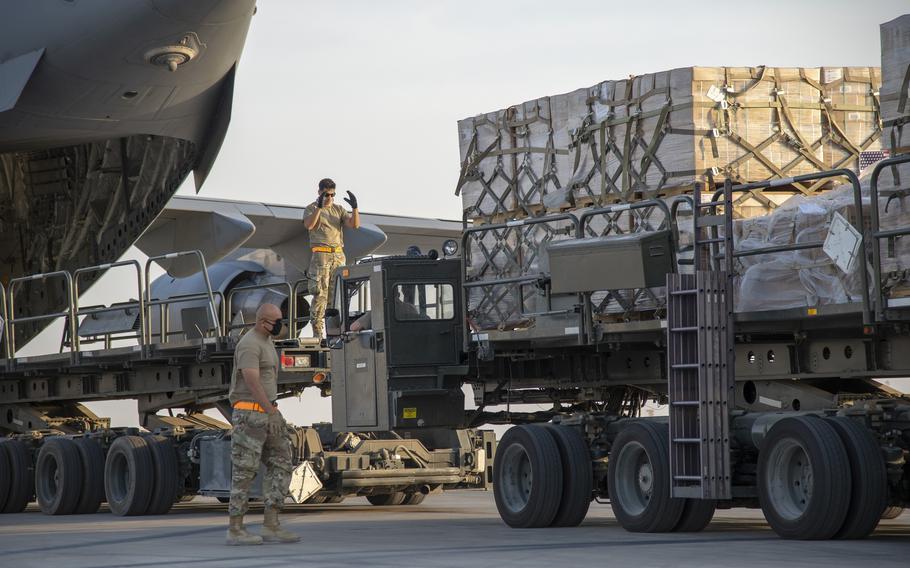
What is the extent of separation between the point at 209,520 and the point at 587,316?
5.86 m

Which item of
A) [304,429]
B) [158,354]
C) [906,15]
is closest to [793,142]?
[906,15]

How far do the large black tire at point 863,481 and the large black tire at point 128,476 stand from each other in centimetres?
917

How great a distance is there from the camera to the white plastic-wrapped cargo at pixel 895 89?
1012cm

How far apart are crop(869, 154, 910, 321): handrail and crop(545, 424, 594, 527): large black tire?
139 inches

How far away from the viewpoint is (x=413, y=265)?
45.4ft

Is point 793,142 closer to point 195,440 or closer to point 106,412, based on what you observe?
point 195,440

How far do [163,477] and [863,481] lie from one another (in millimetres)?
9279

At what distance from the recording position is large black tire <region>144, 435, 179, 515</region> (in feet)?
53.6

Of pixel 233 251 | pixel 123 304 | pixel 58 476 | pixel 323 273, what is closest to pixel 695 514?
pixel 323 273

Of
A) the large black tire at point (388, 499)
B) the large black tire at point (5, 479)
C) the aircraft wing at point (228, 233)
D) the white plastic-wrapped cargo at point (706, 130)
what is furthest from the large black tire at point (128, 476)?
the white plastic-wrapped cargo at point (706, 130)

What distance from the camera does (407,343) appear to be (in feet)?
44.9

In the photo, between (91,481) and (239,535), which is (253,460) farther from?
(91,481)

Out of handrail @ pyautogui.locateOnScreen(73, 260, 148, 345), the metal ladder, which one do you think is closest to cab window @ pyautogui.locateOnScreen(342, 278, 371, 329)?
the metal ladder

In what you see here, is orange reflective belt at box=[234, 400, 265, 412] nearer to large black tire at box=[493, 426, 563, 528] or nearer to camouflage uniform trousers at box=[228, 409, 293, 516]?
camouflage uniform trousers at box=[228, 409, 293, 516]
